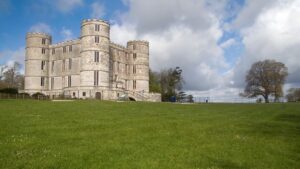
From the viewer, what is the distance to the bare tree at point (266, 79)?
3337 inches

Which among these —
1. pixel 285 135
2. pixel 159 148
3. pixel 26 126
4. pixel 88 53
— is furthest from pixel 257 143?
pixel 88 53

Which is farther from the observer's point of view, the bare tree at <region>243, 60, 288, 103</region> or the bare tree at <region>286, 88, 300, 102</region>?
the bare tree at <region>286, 88, 300, 102</region>

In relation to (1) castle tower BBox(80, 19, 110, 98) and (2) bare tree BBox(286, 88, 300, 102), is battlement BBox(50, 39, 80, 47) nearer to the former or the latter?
(1) castle tower BBox(80, 19, 110, 98)

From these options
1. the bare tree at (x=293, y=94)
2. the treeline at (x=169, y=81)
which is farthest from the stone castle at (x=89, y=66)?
the bare tree at (x=293, y=94)

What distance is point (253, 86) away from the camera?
→ 88062 mm

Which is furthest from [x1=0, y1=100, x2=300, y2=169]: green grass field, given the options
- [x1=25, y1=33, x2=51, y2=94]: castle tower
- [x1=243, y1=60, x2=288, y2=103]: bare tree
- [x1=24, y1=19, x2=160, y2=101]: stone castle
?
[x1=243, y1=60, x2=288, y2=103]: bare tree

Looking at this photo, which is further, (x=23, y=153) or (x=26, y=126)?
(x=26, y=126)

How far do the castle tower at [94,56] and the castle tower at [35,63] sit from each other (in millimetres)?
14149

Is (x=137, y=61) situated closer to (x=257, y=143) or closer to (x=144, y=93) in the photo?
(x=144, y=93)

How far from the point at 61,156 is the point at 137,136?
187 inches

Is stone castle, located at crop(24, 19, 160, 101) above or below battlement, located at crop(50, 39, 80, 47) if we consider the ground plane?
below

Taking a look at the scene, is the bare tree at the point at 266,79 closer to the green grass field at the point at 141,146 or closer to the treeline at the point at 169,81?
the treeline at the point at 169,81

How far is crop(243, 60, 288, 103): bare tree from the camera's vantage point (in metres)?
84.8

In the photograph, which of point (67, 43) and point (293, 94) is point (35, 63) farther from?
point (293, 94)
